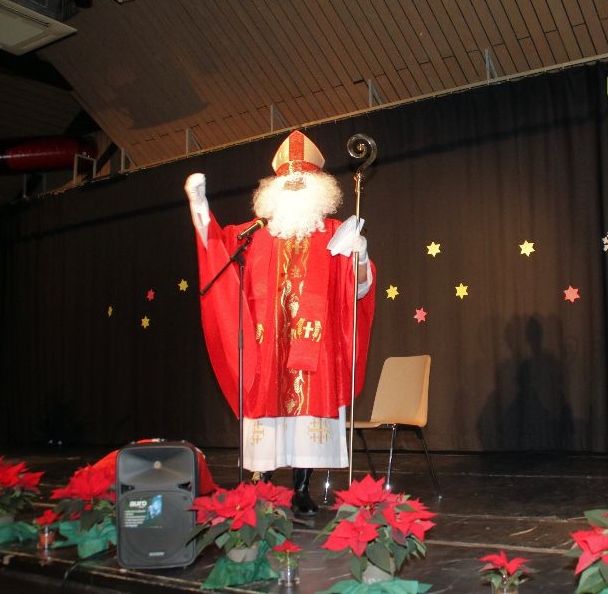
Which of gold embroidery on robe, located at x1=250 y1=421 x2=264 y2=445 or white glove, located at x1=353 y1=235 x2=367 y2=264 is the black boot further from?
white glove, located at x1=353 y1=235 x2=367 y2=264

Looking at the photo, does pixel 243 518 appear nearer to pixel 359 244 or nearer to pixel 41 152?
pixel 359 244

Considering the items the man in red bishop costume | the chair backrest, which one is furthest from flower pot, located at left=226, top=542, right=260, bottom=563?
the chair backrest

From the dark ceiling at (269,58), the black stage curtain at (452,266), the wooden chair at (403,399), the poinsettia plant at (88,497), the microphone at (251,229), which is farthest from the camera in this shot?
the dark ceiling at (269,58)

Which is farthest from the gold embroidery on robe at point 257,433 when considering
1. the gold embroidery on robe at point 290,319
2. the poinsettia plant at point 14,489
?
the poinsettia plant at point 14,489

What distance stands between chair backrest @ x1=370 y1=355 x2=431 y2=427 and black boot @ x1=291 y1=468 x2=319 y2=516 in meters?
0.77

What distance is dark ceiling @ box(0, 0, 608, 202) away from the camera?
539cm

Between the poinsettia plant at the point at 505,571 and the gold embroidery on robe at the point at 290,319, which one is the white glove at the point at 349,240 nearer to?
the gold embroidery on robe at the point at 290,319

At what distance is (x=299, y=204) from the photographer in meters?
3.35

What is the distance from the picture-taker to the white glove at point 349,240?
2.97 metres

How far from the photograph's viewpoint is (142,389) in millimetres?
7727

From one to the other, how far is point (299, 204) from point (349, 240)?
1.44ft

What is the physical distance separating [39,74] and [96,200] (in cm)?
141

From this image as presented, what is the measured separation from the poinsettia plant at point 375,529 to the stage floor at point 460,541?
186mm

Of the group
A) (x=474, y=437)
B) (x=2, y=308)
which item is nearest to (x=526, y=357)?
(x=474, y=437)
